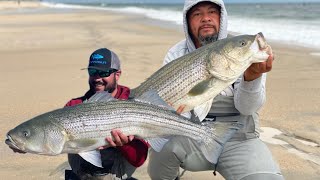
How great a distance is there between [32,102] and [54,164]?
319 centimetres

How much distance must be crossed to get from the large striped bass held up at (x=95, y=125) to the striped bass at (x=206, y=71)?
0.58 ft

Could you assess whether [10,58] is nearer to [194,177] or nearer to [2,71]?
[2,71]

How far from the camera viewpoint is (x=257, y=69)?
11.2 ft

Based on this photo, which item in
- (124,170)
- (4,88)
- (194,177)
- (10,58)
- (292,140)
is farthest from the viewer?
(10,58)

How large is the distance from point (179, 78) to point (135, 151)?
80 cm

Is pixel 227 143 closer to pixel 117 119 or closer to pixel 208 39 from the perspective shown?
pixel 208 39

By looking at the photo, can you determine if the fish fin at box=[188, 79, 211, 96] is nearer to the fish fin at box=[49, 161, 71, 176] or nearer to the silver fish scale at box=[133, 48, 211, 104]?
the silver fish scale at box=[133, 48, 211, 104]

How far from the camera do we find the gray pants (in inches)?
154

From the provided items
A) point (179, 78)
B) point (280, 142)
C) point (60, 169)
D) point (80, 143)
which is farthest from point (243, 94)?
point (280, 142)

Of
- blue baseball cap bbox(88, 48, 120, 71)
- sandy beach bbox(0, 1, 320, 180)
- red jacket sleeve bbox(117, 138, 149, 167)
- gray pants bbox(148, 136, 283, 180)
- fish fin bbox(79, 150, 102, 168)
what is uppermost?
blue baseball cap bbox(88, 48, 120, 71)

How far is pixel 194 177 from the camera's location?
5000 mm

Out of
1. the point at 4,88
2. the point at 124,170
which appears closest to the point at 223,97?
the point at 124,170

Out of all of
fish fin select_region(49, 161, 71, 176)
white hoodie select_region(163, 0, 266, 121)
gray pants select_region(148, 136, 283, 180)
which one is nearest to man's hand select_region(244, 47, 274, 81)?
white hoodie select_region(163, 0, 266, 121)

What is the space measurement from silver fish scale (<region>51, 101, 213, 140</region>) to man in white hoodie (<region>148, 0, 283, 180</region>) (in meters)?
0.46
